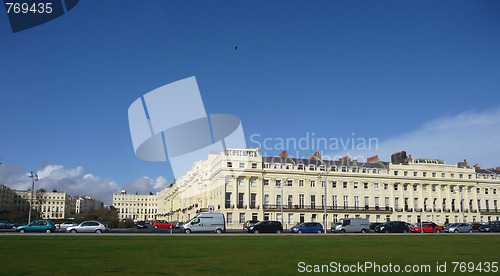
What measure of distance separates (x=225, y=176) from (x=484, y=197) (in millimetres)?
61414

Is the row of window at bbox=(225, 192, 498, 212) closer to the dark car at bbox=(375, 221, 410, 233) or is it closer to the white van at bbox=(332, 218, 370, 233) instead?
the white van at bbox=(332, 218, 370, 233)

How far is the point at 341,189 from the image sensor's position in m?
90.9

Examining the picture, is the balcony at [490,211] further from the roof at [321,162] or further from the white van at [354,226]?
the white van at [354,226]

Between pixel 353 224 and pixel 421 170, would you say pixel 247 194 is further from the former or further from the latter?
pixel 421 170

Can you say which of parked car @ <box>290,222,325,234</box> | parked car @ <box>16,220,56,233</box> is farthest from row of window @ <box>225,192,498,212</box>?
parked car @ <box>16,220,56,233</box>

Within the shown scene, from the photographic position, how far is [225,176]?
8300 centimetres

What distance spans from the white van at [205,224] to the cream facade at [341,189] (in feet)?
89.5

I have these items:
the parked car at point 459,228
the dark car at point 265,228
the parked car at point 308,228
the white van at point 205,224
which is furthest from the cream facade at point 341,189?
the white van at point 205,224

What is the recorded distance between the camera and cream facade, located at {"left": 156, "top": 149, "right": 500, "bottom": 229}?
84312 millimetres

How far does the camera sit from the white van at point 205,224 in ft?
157

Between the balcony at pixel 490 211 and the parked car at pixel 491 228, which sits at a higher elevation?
the balcony at pixel 490 211

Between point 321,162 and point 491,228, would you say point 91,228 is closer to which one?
point 491,228

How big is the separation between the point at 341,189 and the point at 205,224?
48.6 m

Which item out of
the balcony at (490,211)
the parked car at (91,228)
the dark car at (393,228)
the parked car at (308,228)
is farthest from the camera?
the balcony at (490,211)
